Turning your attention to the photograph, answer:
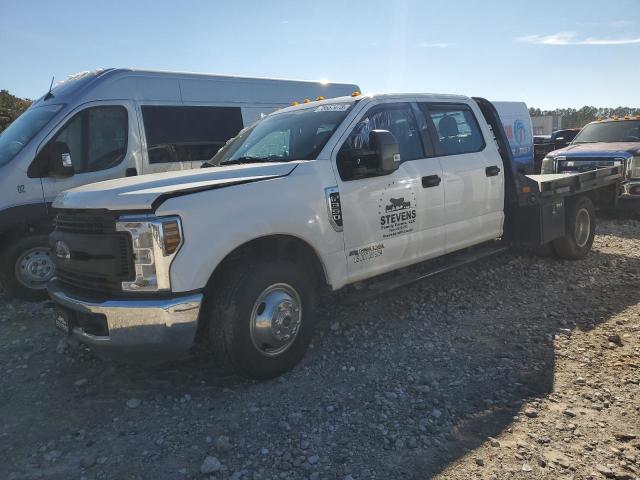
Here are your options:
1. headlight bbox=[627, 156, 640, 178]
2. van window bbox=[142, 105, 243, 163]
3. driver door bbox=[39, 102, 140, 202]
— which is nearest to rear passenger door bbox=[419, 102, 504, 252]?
van window bbox=[142, 105, 243, 163]

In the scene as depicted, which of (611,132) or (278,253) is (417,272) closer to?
(278,253)

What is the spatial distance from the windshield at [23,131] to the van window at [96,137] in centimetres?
26

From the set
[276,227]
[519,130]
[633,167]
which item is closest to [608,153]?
[633,167]

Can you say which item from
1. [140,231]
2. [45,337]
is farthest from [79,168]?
[140,231]

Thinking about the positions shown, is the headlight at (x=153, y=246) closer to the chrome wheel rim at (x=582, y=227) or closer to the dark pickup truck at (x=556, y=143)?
the chrome wheel rim at (x=582, y=227)

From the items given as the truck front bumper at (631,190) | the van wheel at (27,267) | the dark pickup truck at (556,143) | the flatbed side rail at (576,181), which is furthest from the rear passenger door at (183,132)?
the dark pickup truck at (556,143)

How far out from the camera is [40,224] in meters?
5.64

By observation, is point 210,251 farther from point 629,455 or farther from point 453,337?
point 629,455

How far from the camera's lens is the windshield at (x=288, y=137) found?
3939mm

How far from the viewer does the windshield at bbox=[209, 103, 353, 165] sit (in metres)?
3.94

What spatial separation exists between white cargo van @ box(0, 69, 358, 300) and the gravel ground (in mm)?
1262

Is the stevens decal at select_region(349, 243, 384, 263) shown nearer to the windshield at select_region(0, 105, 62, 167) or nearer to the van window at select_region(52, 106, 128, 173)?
the van window at select_region(52, 106, 128, 173)

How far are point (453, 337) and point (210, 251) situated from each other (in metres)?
2.20

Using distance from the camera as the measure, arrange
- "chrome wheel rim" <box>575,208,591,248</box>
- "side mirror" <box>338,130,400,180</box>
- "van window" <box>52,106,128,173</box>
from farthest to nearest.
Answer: "chrome wheel rim" <box>575,208,591,248</box>, "van window" <box>52,106,128,173</box>, "side mirror" <box>338,130,400,180</box>
